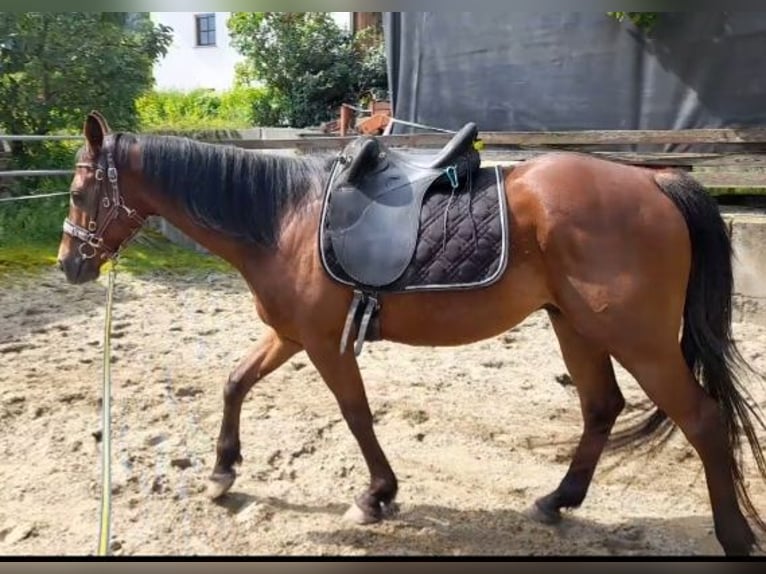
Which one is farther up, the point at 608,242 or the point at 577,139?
the point at 577,139

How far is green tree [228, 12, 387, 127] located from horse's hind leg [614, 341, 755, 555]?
777 cm

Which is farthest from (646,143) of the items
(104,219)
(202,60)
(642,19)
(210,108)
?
(202,60)

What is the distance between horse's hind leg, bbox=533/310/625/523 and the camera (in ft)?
9.84

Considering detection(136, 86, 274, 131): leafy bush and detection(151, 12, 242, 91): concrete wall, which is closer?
detection(136, 86, 274, 131): leafy bush

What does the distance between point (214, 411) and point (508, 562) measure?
2274mm

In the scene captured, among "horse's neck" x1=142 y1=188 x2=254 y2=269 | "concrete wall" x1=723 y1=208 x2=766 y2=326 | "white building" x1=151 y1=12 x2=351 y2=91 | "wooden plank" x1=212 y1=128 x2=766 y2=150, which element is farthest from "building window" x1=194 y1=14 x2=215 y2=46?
"horse's neck" x1=142 y1=188 x2=254 y2=269

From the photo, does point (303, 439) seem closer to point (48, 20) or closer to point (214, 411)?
point (214, 411)

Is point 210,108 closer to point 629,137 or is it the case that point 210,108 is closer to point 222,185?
point 629,137

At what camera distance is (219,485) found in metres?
3.13

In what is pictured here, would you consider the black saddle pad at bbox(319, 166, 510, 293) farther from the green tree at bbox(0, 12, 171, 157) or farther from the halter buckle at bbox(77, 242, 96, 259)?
the green tree at bbox(0, 12, 171, 157)

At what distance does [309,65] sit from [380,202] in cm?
741

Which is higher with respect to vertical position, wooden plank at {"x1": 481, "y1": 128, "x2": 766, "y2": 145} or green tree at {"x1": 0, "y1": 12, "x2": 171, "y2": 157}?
green tree at {"x1": 0, "y1": 12, "x2": 171, "y2": 157}

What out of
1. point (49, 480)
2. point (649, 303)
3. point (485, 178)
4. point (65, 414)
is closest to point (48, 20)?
point (65, 414)

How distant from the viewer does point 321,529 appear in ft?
9.64
